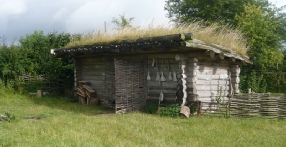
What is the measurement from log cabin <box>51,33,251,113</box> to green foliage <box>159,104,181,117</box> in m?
0.40

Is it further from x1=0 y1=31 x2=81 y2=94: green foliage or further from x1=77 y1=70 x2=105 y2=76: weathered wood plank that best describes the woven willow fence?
x1=0 y1=31 x2=81 y2=94: green foliage

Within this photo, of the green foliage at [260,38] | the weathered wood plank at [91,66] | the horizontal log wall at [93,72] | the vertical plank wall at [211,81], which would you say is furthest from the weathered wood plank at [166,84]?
the green foliage at [260,38]

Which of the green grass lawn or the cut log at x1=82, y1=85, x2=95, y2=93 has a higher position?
the cut log at x1=82, y1=85, x2=95, y2=93

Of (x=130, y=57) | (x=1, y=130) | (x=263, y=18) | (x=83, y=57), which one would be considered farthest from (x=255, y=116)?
(x=263, y=18)

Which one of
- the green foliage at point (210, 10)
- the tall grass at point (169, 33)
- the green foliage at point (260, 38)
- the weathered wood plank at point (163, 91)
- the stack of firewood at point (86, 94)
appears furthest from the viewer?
the green foliage at point (210, 10)

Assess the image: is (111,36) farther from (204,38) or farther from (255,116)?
(255,116)

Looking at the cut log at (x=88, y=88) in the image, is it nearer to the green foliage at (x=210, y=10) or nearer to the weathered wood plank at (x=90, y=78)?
the weathered wood plank at (x=90, y=78)

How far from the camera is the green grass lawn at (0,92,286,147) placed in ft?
20.7

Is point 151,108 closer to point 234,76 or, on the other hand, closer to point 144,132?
point 144,132

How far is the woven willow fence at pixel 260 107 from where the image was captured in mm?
10008

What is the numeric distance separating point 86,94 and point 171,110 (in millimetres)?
5173

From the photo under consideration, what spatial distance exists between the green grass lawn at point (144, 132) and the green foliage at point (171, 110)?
29.1 inches

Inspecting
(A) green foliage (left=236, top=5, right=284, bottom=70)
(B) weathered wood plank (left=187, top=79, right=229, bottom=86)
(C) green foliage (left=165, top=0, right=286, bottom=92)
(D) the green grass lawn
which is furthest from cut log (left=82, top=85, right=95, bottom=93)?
(A) green foliage (left=236, top=5, right=284, bottom=70)

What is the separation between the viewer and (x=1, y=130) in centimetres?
706
